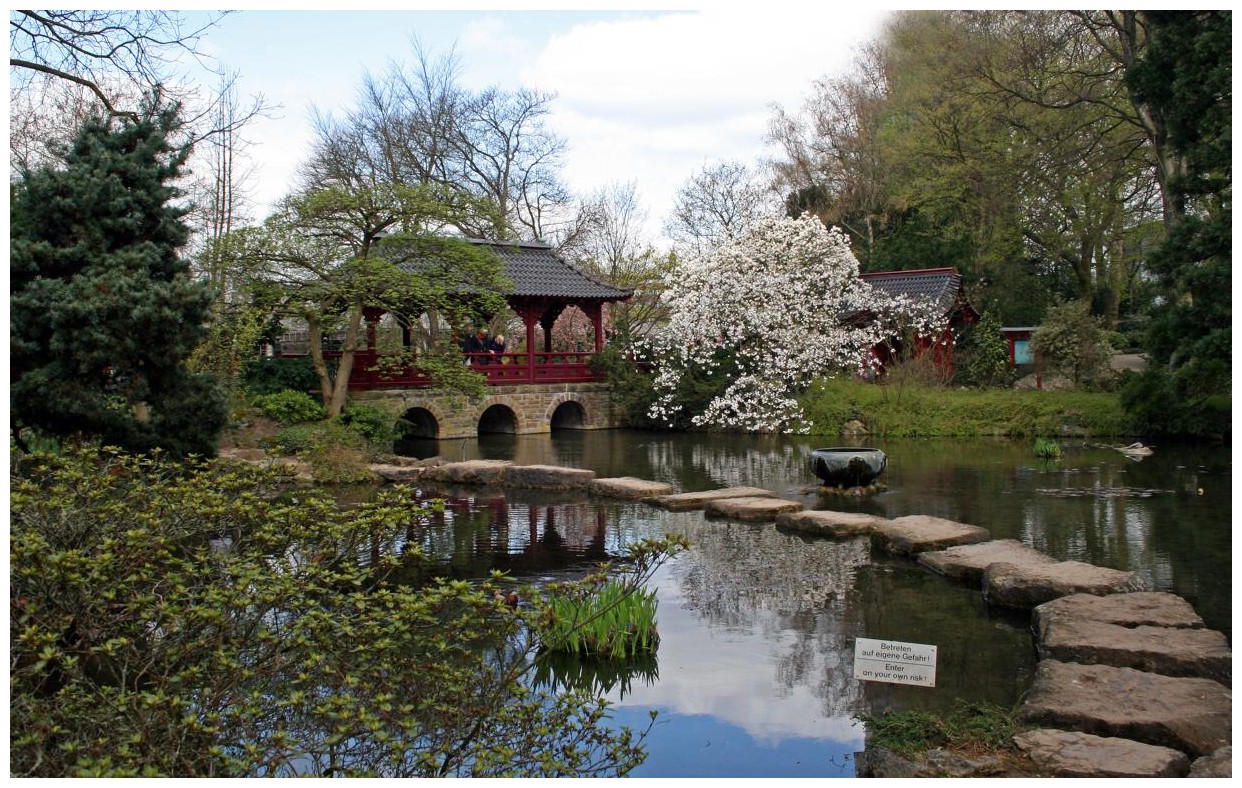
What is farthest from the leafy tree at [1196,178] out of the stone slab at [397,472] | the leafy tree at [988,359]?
the leafy tree at [988,359]

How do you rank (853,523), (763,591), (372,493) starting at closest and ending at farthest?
Answer: (763,591)
(853,523)
(372,493)

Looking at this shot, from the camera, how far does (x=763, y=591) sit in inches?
279

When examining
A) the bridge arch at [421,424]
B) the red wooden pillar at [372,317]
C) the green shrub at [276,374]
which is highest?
the red wooden pillar at [372,317]

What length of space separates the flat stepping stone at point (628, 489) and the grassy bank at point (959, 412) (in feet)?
26.5

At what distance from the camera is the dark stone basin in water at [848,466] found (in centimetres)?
1160

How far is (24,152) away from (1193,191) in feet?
64.5

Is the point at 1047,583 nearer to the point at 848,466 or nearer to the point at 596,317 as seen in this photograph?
the point at 848,466

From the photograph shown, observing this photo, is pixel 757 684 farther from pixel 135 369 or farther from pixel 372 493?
pixel 372 493

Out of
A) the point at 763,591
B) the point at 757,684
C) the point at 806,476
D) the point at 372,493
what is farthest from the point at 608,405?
the point at 757,684

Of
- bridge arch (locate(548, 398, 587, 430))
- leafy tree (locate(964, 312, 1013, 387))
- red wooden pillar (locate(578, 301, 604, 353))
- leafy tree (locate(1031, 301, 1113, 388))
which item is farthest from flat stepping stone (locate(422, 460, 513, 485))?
leafy tree (locate(964, 312, 1013, 387))

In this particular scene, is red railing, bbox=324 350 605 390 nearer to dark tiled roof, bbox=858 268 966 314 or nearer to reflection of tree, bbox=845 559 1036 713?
dark tiled roof, bbox=858 268 966 314

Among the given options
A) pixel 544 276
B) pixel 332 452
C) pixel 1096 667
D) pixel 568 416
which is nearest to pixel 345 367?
pixel 332 452

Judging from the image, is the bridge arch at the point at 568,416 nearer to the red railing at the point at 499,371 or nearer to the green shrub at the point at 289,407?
the red railing at the point at 499,371

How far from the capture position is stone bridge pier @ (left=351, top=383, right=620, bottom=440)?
19.8 m
